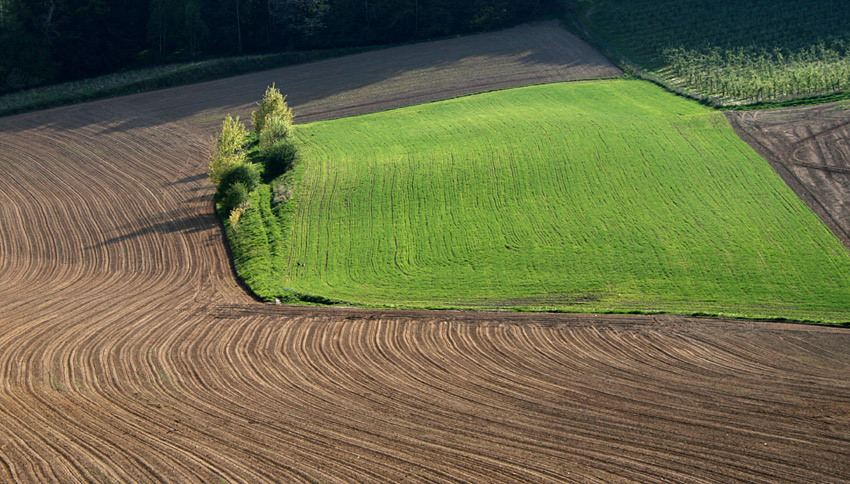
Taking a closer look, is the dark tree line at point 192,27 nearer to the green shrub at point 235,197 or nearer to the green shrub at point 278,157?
the green shrub at point 278,157

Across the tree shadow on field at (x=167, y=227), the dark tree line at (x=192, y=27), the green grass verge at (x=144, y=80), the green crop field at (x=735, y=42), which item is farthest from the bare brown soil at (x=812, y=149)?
the green grass verge at (x=144, y=80)

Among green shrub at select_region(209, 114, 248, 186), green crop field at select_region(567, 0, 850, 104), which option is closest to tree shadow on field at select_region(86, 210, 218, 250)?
green shrub at select_region(209, 114, 248, 186)

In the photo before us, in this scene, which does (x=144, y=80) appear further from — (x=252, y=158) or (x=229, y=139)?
(x=229, y=139)

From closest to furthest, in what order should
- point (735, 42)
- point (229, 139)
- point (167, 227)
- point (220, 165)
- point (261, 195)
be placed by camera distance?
point (167, 227), point (220, 165), point (229, 139), point (261, 195), point (735, 42)

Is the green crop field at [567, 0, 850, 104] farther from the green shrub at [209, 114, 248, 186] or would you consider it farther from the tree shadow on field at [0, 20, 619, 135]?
the green shrub at [209, 114, 248, 186]

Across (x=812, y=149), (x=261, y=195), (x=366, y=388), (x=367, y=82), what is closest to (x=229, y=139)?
(x=261, y=195)
